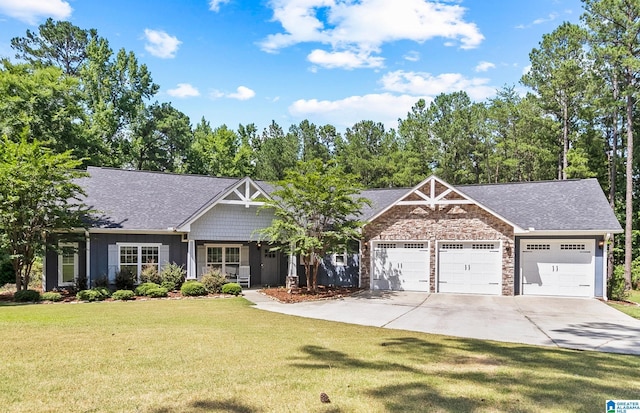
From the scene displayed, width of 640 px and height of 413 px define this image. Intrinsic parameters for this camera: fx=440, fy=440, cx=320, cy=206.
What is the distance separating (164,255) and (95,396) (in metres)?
14.5

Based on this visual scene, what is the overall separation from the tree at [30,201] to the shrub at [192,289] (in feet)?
15.4

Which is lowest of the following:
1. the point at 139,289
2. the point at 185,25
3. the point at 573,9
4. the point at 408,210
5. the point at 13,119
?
the point at 139,289

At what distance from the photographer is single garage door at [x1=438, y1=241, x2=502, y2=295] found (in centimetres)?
1817

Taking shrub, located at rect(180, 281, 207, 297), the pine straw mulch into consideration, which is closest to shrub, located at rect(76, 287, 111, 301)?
shrub, located at rect(180, 281, 207, 297)

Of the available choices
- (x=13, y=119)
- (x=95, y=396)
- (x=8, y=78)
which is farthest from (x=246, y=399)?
(x=8, y=78)

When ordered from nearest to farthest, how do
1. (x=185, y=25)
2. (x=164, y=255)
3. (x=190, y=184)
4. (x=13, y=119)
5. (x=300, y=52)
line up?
(x=185, y=25), (x=164, y=255), (x=300, y=52), (x=190, y=184), (x=13, y=119)

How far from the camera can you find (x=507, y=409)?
194 inches

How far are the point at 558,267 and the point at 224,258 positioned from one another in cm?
1439

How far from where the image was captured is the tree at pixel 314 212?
17375 millimetres

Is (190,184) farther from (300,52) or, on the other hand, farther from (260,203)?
(300,52)

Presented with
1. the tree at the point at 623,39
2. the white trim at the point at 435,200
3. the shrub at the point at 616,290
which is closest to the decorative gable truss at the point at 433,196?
the white trim at the point at 435,200

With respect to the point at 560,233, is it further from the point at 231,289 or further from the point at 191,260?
the point at 191,260

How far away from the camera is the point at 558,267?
58.1 ft

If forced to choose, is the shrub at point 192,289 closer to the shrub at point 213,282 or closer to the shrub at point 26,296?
the shrub at point 213,282
